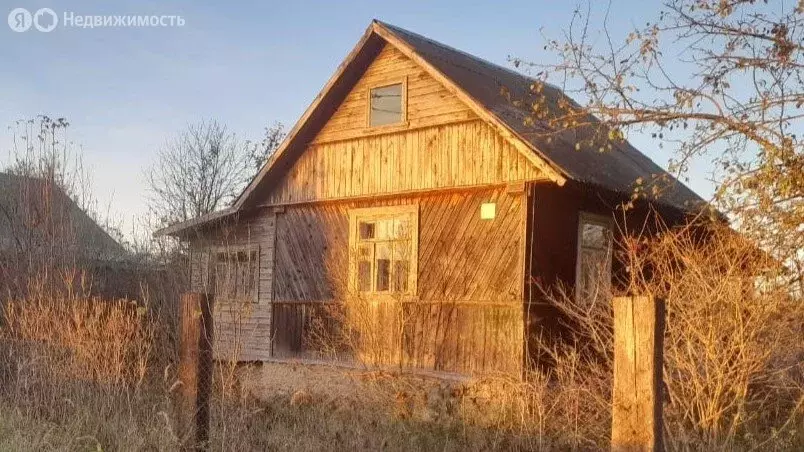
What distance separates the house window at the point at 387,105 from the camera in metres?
13.4

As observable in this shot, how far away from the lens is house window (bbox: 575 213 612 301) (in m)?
12.3

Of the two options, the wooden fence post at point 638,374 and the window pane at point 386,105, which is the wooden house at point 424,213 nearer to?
the window pane at point 386,105

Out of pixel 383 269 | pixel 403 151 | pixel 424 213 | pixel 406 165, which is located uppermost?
pixel 403 151

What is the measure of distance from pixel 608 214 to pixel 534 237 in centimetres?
209

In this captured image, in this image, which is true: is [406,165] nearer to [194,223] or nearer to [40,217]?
[194,223]

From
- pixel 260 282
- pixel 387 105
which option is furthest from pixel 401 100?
pixel 260 282

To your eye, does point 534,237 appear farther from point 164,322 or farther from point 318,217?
point 164,322

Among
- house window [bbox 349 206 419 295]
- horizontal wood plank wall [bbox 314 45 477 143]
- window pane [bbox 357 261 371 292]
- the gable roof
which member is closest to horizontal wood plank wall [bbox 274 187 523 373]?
house window [bbox 349 206 419 295]

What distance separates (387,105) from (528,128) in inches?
111

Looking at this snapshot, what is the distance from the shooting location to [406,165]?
1314cm

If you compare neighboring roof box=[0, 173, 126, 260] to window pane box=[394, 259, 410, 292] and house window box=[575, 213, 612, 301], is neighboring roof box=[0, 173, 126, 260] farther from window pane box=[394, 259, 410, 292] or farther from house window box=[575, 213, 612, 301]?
house window box=[575, 213, 612, 301]

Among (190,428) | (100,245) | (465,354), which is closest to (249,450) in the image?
(190,428)

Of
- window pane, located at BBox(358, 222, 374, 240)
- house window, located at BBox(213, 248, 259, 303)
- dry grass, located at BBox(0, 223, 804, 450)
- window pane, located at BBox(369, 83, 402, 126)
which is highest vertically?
window pane, located at BBox(369, 83, 402, 126)

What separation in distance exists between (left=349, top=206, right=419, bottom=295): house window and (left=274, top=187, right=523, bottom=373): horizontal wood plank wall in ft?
0.46
